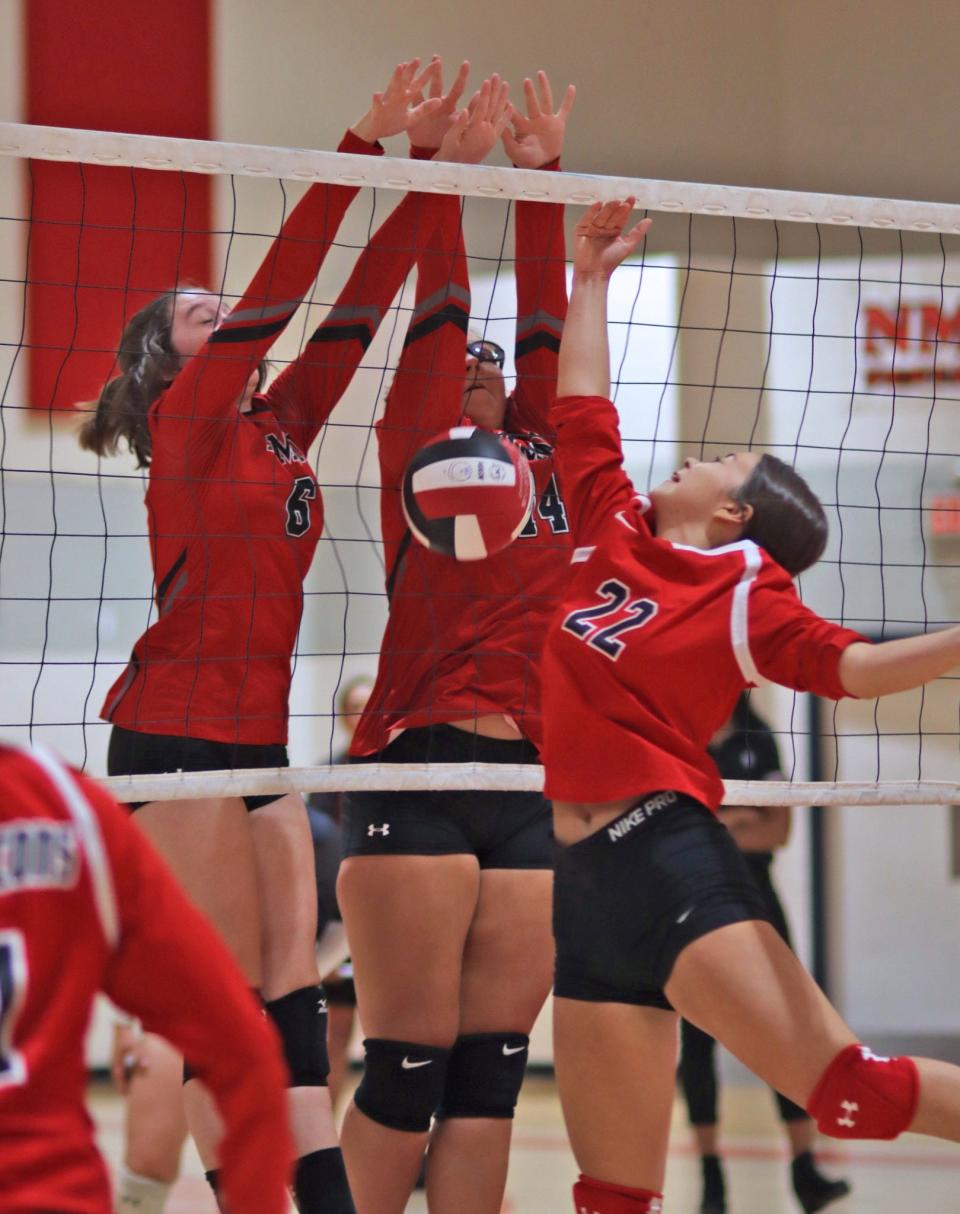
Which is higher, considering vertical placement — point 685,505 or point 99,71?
point 99,71

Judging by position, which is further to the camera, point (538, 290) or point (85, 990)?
point (538, 290)

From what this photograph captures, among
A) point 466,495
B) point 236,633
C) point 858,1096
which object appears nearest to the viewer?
point 858,1096

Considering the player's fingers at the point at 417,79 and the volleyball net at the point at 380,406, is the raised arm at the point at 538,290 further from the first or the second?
the volleyball net at the point at 380,406

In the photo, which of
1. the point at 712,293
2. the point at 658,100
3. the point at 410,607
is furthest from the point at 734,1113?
the point at 658,100

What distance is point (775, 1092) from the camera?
15.2 ft

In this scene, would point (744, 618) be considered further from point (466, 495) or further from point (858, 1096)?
point (858, 1096)

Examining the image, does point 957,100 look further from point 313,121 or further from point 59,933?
point 59,933

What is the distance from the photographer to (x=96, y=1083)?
→ 6453 mm

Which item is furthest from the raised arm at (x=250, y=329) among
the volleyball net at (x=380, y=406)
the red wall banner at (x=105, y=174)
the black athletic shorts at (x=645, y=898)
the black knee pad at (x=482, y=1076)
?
the red wall banner at (x=105, y=174)

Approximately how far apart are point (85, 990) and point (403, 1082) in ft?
5.32

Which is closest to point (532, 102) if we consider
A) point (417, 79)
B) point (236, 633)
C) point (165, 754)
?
point (417, 79)

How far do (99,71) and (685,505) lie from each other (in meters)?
4.65

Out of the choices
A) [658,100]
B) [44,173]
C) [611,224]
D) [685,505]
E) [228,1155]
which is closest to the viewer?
[228,1155]

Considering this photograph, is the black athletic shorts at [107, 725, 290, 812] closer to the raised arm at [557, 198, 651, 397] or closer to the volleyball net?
the raised arm at [557, 198, 651, 397]
